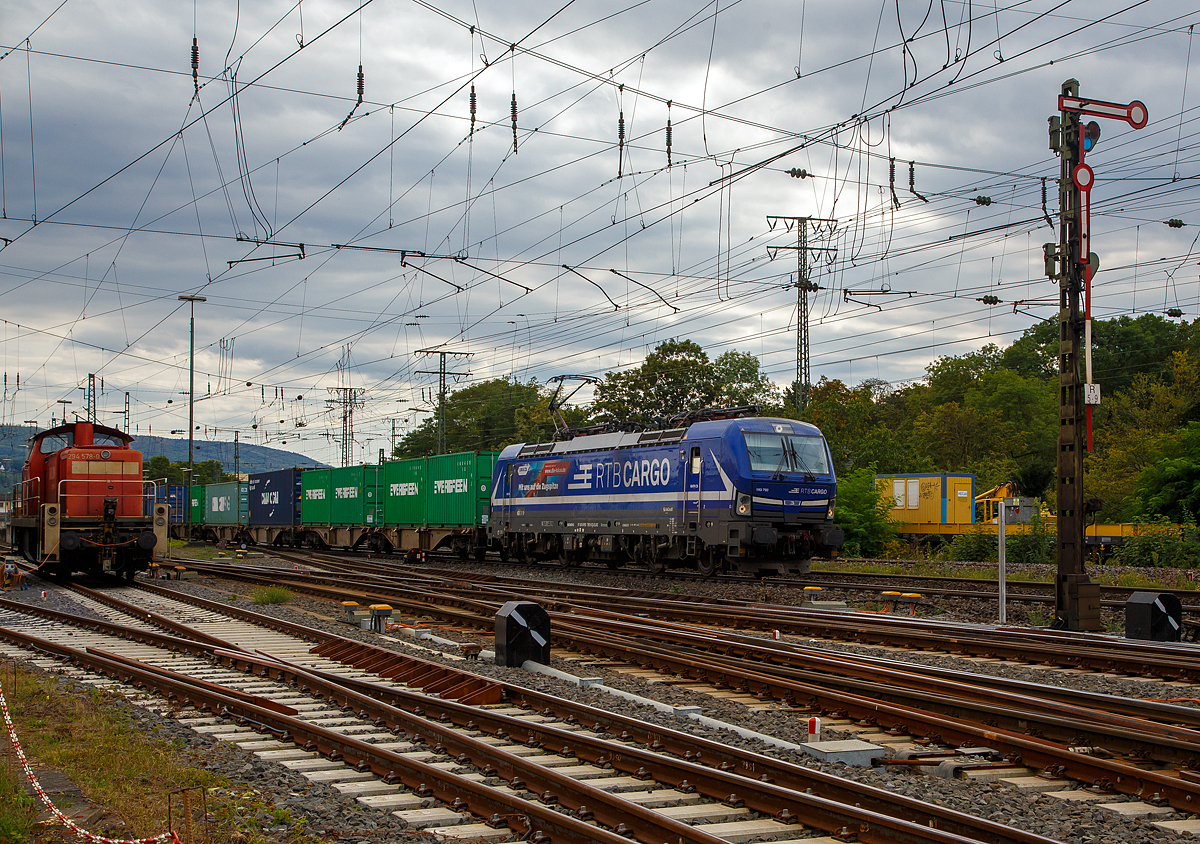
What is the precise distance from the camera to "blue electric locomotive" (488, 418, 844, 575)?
71.6 feet

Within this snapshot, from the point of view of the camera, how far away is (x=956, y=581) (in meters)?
21.7

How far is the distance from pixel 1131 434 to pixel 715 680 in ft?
130

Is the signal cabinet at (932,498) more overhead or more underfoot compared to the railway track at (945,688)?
more overhead

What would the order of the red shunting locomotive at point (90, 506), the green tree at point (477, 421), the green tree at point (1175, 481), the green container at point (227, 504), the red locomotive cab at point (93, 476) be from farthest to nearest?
the green tree at point (477, 421)
the green container at point (227, 504)
the green tree at point (1175, 481)
the red locomotive cab at point (93, 476)
the red shunting locomotive at point (90, 506)

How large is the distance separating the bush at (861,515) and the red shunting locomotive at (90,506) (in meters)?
20.6

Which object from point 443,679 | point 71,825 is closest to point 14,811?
point 71,825

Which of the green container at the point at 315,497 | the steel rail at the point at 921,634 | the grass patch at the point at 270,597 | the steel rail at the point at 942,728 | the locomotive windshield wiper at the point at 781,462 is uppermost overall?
the locomotive windshield wiper at the point at 781,462

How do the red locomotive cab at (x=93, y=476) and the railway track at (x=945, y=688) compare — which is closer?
the railway track at (x=945, y=688)

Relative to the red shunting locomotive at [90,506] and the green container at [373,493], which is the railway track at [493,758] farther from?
the green container at [373,493]

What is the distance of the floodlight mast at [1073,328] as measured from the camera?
14812mm

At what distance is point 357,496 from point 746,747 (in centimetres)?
3338

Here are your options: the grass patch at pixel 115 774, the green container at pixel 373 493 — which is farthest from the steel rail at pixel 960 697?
the green container at pixel 373 493

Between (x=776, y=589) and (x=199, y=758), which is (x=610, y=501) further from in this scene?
(x=199, y=758)

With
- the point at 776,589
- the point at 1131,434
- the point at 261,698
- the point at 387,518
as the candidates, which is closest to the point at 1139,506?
the point at 1131,434
